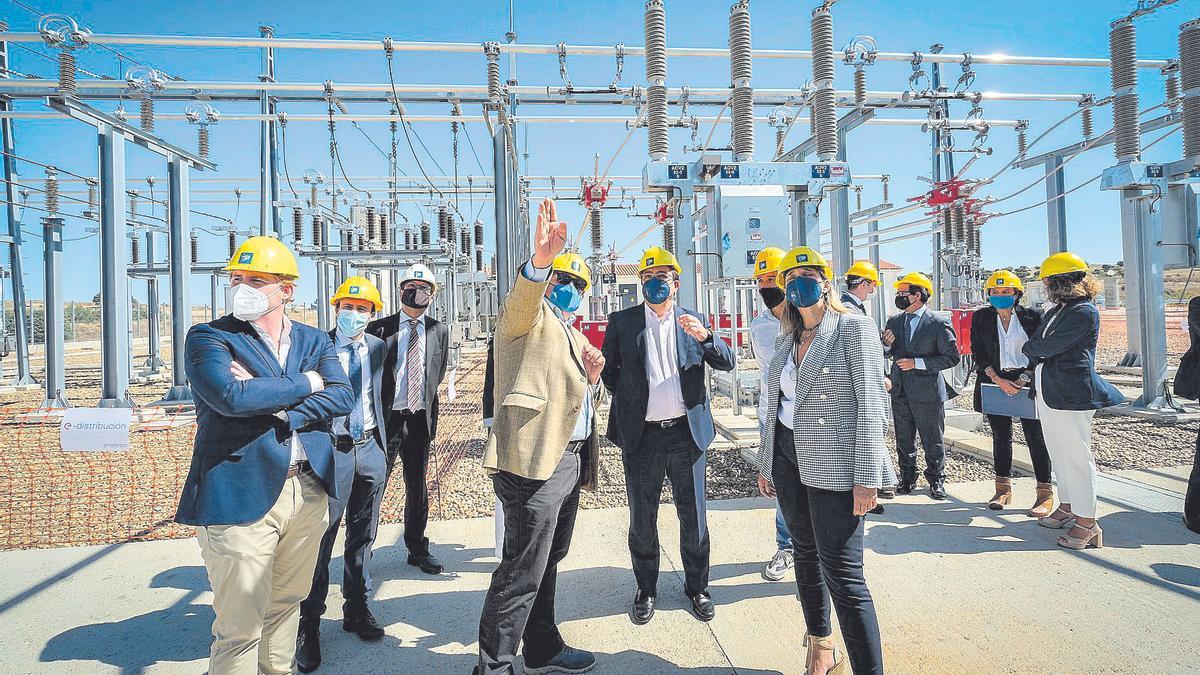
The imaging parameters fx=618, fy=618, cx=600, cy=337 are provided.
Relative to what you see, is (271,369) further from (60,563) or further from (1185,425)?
(1185,425)

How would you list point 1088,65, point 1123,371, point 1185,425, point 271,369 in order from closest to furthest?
point 271,369
point 1185,425
point 1088,65
point 1123,371

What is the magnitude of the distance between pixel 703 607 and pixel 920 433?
124 inches

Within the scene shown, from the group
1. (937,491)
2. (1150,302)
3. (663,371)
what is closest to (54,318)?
(663,371)

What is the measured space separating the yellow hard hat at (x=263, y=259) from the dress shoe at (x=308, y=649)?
1.75 meters

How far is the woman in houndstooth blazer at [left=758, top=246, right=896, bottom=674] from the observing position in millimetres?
2430

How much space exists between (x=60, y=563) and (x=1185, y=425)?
1172 centimetres

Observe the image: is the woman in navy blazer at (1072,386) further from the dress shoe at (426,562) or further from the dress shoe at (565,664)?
the dress shoe at (426,562)

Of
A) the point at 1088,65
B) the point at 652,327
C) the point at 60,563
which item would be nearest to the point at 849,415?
the point at 652,327

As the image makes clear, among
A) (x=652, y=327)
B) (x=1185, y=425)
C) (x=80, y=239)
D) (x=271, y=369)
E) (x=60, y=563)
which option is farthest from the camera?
(x=80, y=239)

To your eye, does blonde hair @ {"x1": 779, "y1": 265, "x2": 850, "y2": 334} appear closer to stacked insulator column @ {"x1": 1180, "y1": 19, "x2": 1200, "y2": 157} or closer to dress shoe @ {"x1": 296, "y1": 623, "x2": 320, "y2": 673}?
dress shoe @ {"x1": 296, "y1": 623, "x2": 320, "y2": 673}

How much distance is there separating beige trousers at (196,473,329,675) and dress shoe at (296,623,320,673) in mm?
394

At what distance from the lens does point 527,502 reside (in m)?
2.58

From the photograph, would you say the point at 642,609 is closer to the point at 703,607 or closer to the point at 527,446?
the point at 703,607

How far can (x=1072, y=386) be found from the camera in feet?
13.8
